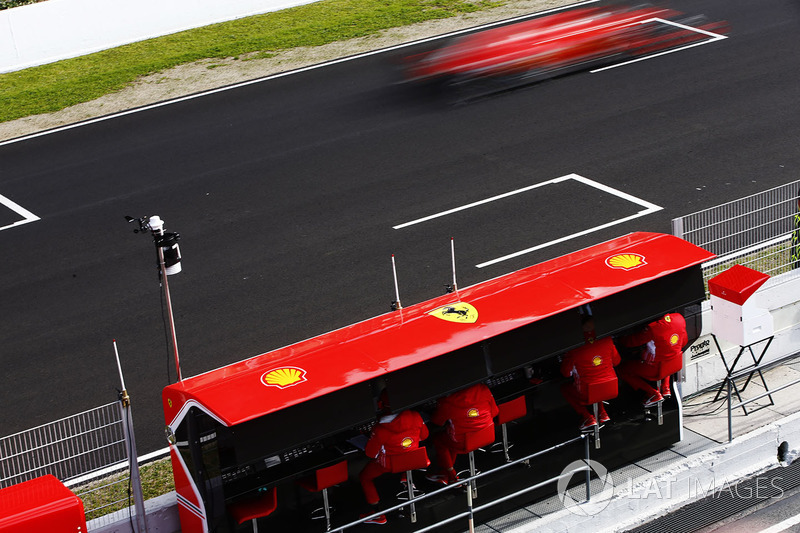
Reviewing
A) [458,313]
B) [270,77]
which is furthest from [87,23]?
[458,313]

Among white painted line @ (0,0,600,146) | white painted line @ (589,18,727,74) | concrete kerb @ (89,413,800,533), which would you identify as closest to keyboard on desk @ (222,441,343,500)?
concrete kerb @ (89,413,800,533)

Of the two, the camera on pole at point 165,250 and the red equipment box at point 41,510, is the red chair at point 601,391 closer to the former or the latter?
the camera on pole at point 165,250

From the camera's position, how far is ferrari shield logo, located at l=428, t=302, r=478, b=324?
926 cm

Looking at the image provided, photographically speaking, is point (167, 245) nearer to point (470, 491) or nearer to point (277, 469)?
point (277, 469)

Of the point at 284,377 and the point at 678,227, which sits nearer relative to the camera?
the point at 284,377

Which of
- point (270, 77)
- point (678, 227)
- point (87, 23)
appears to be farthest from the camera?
point (87, 23)

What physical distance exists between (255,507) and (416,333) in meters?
1.93

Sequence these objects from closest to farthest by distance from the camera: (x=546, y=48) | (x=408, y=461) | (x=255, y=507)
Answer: (x=255, y=507) < (x=408, y=461) < (x=546, y=48)

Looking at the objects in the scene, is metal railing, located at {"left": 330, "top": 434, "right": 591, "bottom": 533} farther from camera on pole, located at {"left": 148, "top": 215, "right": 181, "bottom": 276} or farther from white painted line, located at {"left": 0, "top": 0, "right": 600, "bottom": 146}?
white painted line, located at {"left": 0, "top": 0, "right": 600, "bottom": 146}

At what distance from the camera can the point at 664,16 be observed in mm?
23984

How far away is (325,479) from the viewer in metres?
9.15

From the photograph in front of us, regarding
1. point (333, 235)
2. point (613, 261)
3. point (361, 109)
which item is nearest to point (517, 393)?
point (613, 261)

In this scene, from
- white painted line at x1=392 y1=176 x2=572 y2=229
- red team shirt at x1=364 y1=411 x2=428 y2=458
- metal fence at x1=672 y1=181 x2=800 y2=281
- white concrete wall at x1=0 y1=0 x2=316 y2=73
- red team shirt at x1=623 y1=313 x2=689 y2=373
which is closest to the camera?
red team shirt at x1=364 y1=411 x2=428 y2=458
